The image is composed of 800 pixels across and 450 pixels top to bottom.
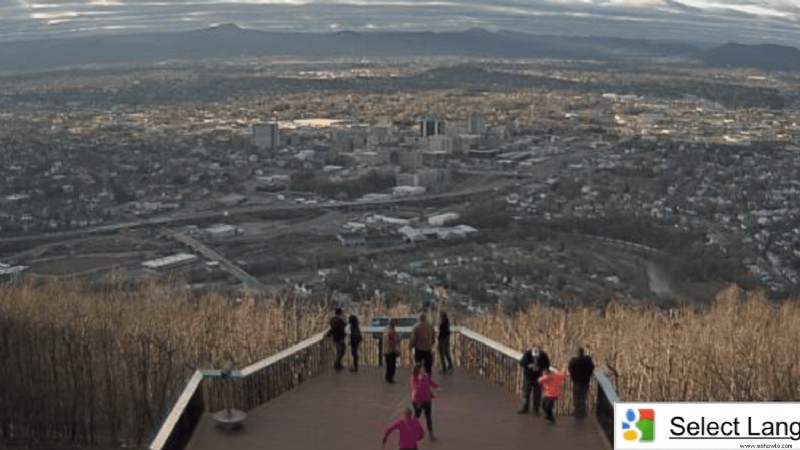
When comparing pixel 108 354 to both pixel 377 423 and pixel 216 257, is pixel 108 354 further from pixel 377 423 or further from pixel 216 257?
pixel 216 257

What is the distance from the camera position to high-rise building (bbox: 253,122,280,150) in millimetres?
71850

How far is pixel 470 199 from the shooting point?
2053 inches

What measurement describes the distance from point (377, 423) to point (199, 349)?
7486 millimetres

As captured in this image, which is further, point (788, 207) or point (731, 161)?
point (731, 161)

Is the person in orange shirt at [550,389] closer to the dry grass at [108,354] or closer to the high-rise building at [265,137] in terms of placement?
the dry grass at [108,354]

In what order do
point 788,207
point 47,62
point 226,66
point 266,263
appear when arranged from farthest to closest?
point 47,62 → point 226,66 → point 788,207 → point 266,263

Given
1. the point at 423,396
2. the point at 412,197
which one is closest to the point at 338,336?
the point at 423,396

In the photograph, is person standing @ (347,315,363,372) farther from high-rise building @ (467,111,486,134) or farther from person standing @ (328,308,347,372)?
high-rise building @ (467,111,486,134)

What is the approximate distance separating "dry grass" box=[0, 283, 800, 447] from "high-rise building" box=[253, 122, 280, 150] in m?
48.3

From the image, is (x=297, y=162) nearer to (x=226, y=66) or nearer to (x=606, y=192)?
(x=606, y=192)

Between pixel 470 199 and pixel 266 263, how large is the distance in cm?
1616

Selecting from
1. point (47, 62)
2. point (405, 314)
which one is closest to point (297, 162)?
point (405, 314)

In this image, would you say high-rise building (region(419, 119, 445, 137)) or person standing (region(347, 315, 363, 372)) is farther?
high-rise building (region(419, 119, 445, 137))

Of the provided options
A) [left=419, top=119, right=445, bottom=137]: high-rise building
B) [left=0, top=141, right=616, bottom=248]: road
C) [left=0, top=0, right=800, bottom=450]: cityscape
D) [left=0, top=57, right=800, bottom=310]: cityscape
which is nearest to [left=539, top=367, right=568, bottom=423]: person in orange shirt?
[left=0, top=0, right=800, bottom=450]: cityscape
